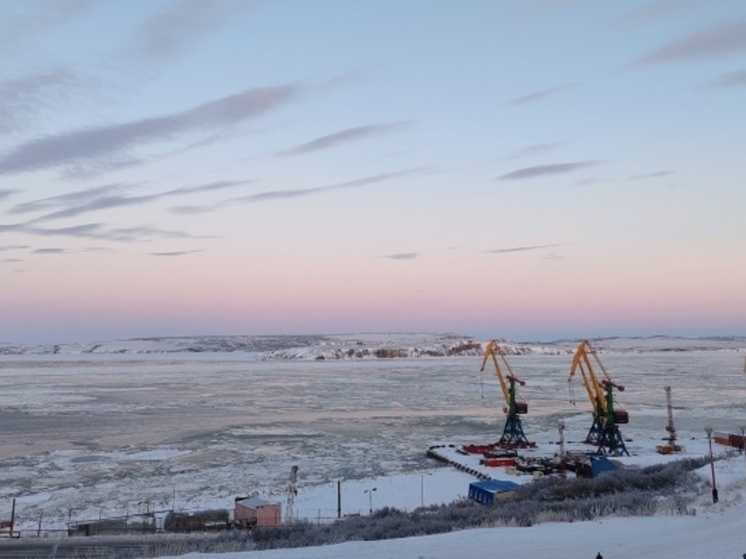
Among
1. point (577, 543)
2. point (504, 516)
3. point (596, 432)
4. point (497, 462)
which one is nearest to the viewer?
point (577, 543)

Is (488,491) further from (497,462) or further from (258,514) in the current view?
(497,462)

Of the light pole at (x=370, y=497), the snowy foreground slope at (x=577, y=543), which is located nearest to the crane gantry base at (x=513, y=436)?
the light pole at (x=370, y=497)

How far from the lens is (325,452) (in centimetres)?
3089

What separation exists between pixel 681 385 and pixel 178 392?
143ft

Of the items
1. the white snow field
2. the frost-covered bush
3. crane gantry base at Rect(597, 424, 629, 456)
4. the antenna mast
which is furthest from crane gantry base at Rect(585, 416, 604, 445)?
the antenna mast

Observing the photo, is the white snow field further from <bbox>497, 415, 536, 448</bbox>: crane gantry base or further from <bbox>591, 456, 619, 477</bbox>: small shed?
<bbox>591, 456, 619, 477</bbox>: small shed

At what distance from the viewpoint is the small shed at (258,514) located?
60.6 ft

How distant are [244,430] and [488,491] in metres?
19.6

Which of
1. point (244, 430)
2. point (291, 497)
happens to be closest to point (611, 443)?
point (244, 430)

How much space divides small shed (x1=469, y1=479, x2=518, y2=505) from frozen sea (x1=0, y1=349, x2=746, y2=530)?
295cm

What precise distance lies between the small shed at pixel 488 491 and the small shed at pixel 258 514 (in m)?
5.70

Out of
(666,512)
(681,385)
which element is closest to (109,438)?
(666,512)

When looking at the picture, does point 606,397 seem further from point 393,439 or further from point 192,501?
point 192,501

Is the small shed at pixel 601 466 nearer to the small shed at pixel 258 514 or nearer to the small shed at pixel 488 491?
the small shed at pixel 488 491
